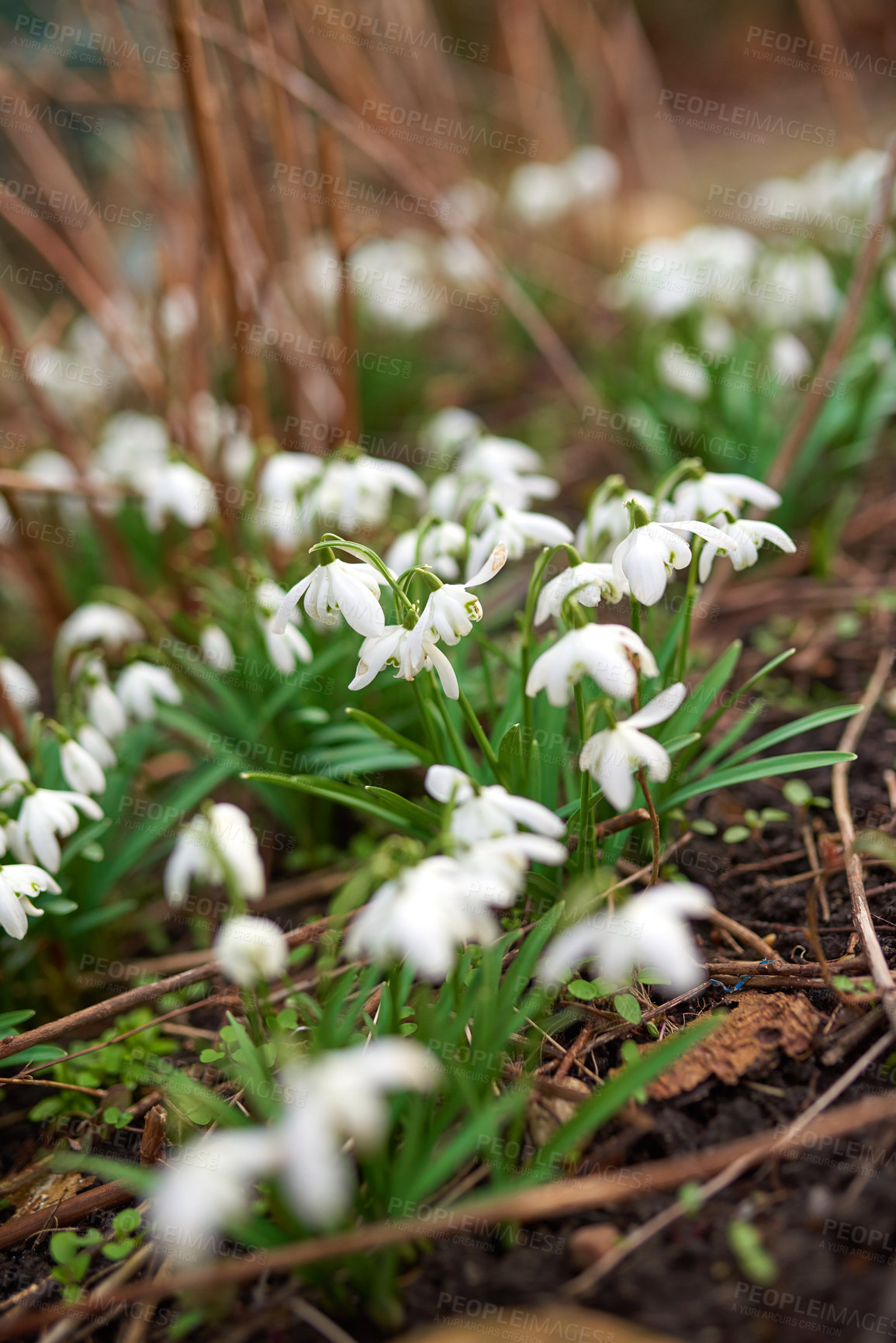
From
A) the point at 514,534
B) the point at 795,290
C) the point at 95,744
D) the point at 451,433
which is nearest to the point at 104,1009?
the point at 95,744

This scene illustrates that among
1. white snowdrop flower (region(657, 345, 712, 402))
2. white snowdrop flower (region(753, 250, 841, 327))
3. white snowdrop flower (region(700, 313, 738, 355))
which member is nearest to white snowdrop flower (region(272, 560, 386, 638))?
white snowdrop flower (region(657, 345, 712, 402))

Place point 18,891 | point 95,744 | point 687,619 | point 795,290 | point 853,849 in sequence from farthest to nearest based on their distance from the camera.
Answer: point 795,290
point 95,744
point 687,619
point 18,891
point 853,849

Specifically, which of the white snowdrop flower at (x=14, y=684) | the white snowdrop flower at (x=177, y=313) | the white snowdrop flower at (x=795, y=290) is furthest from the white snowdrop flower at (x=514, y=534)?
the white snowdrop flower at (x=795, y=290)

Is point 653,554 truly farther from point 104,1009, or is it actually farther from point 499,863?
→ point 104,1009

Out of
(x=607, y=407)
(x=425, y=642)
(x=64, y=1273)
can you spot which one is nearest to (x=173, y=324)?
(x=607, y=407)

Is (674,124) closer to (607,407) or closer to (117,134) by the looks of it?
(117,134)

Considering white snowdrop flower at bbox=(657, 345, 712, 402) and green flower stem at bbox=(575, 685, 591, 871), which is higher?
white snowdrop flower at bbox=(657, 345, 712, 402)

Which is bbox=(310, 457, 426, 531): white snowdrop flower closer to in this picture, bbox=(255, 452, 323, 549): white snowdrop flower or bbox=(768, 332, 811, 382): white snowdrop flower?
bbox=(255, 452, 323, 549): white snowdrop flower
